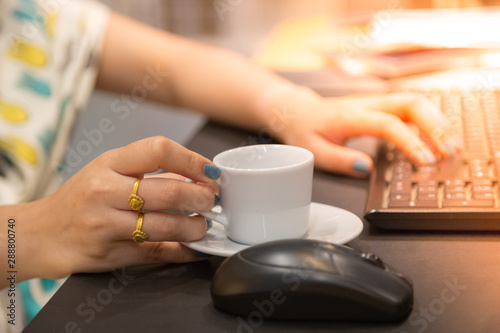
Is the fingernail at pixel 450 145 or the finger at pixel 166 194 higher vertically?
the fingernail at pixel 450 145

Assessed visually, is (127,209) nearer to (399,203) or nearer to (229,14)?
(399,203)

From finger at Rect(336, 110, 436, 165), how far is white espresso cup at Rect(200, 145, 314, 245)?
197mm

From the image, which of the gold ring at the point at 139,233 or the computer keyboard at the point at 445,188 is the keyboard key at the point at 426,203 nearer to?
the computer keyboard at the point at 445,188

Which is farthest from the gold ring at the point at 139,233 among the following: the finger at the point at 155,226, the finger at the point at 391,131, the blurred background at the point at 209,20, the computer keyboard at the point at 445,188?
the blurred background at the point at 209,20

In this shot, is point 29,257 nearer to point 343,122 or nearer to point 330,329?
point 330,329

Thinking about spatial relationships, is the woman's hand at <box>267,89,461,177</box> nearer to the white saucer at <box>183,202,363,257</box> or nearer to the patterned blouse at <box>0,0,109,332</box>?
the white saucer at <box>183,202,363,257</box>

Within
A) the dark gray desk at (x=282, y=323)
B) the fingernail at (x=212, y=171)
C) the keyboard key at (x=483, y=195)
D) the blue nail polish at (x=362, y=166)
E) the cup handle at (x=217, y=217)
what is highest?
the blue nail polish at (x=362, y=166)

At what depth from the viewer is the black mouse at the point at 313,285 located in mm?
396

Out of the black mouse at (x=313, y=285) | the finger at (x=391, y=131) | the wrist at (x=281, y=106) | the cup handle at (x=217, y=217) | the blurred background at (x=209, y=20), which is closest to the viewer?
the black mouse at (x=313, y=285)

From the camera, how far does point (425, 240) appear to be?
527mm

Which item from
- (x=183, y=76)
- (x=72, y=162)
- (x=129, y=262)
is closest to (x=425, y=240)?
(x=129, y=262)

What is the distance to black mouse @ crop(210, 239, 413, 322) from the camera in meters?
0.40

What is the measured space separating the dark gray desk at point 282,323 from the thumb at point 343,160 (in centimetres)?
15

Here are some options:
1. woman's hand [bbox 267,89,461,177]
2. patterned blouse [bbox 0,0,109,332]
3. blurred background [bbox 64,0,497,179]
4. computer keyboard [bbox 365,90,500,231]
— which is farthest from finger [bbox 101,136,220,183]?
blurred background [bbox 64,0,497,179]
